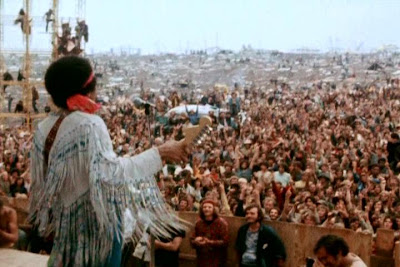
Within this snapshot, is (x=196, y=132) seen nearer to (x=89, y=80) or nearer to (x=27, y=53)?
(x=89, y=80)

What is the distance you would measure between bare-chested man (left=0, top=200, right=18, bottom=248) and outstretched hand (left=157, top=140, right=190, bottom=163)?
2.74 metres

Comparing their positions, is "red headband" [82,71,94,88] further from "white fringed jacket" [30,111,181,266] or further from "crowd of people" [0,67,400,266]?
"crowd of people" [0,67,400,266]

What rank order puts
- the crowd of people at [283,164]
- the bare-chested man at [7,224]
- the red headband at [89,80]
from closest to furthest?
1. the red headband at [89,80]
2. the bare-chested man at [7,224]
3. the crowd of people at [283,164]

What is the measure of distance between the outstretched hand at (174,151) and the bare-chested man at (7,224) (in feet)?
8.98

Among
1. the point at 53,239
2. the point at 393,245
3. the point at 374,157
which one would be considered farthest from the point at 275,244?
the point at 374,157

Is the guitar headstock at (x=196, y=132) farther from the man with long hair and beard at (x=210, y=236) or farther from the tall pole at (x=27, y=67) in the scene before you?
the tall pole at (x=27, y=67)

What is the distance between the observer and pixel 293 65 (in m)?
58.4

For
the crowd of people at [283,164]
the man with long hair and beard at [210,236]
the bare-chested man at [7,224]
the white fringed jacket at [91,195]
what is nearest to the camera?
the white fringed jacket at [91,195]

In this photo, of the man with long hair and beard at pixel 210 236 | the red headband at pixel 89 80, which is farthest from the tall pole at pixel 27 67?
the red headband at pixel 89 80

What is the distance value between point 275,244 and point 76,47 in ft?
50.0

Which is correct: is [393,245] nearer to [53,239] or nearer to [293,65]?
[53,239]

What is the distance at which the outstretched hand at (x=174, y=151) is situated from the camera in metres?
3.25

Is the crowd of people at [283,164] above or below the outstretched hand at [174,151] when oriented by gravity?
below

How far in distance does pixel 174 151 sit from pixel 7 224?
9.34 ft
